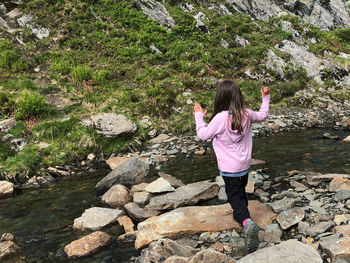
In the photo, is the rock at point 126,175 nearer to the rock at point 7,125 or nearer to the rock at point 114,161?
the rock at point 114,161

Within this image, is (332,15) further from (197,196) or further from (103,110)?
(197,196)

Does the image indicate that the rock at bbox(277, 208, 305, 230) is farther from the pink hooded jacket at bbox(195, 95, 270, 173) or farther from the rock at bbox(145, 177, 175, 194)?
the rock at bbox(145, 177, 175, 194)

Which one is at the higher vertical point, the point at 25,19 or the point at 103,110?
the point at 25,19

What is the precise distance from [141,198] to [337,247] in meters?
4.46

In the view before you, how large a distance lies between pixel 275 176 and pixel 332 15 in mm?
37825

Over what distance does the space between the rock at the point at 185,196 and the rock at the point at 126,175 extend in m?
2.09

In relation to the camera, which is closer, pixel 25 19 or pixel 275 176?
pixel 275 176

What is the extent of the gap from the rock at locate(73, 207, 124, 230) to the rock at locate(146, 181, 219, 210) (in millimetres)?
833

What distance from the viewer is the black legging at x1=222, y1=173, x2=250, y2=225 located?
5098 millimetres

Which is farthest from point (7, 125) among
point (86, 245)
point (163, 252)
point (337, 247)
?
point (337, 247)

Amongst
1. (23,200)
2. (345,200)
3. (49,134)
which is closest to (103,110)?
(49,134)

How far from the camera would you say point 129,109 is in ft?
46.5

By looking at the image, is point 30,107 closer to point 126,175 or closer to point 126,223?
point 126,175

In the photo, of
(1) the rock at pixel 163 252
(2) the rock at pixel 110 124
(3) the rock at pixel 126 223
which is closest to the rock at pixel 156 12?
(2) the rock at pixel 110 124
